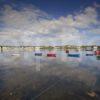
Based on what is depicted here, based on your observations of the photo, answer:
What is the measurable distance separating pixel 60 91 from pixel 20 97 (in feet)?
18.8

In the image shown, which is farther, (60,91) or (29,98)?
(60,91)

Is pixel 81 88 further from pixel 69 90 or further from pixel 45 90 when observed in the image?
pixel 45 90

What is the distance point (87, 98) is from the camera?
1731 cm

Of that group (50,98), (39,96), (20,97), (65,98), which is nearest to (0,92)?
(20,97)

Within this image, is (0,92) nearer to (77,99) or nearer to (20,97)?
(20,97)

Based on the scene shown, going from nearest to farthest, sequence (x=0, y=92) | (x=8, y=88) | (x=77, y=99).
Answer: (x=77, y=99), (x=0, y=92), (x=8, y=88)

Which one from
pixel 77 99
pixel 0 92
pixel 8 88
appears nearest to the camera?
pixel 77 99

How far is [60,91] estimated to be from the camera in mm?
19812

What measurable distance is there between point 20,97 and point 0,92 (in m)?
3.73

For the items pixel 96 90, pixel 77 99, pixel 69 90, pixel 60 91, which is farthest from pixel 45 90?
pixel 96 90

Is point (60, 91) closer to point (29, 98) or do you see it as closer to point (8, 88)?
point (29, 98)

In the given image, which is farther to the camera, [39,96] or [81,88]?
[81,88]

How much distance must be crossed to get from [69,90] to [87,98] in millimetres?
3551

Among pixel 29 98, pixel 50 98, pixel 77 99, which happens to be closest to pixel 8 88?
pixel 29 98
